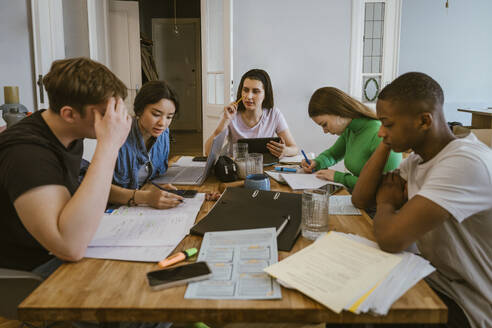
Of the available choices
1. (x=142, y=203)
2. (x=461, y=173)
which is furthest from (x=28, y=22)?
(x=461, y=173)

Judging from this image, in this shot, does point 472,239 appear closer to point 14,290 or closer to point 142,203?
point 142,203

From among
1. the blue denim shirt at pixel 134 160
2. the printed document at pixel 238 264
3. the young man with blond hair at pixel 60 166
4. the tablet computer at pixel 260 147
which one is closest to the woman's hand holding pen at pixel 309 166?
the tablet computer at pixel 260 147

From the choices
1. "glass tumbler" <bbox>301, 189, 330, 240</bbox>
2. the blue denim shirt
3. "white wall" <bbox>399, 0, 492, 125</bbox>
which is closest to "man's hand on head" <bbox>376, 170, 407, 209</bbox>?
"glass tumbler" <bbox>301, 189, 330, 240</bbox>

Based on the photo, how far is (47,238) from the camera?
896 mm

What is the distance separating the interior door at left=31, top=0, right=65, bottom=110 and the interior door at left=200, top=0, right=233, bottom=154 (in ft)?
4.78

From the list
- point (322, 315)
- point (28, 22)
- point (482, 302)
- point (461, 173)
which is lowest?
point (482, 302)

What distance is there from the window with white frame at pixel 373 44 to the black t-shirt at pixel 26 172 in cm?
389

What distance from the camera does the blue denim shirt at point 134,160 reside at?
170cm

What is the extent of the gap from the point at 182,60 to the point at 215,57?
4.17 metres

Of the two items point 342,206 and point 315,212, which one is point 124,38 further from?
point 315,212

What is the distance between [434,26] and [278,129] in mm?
3930

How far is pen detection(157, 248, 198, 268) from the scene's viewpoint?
0.92 metres

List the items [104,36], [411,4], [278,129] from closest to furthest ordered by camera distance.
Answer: [278,129] → [104,36] → [411,4]

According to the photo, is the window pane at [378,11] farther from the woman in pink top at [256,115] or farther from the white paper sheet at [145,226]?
the white paper sheet at [145,226]
